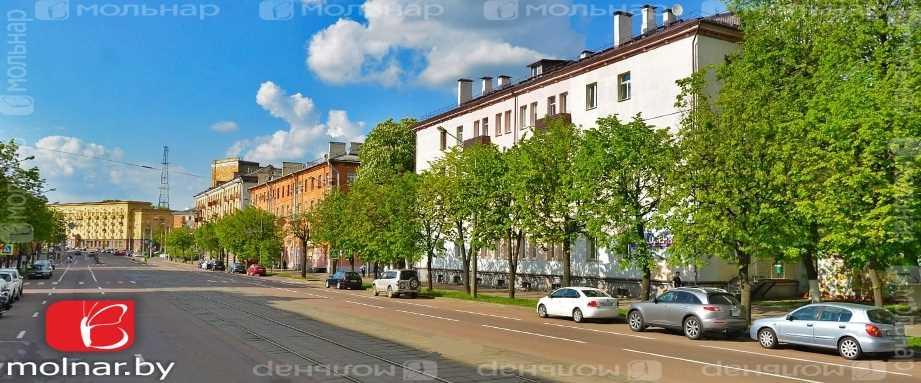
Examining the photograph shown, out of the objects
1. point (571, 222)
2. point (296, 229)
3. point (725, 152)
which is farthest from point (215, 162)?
point (725, 152)

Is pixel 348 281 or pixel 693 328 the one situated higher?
pixel 693 328

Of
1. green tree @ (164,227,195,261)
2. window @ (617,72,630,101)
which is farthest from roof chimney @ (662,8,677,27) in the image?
green tree @ (164,227,195,261)

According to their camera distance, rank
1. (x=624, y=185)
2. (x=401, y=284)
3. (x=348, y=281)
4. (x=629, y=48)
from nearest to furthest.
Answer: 1. (x=624, y=185)
2. (x=629, y=48)
3. (x=401, y=284)
4. (x=348, y=281)

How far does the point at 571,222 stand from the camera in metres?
31.5

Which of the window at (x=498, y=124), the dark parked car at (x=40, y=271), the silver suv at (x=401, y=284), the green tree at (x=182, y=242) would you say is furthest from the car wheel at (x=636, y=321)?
the green tree at (x=182, y=242)

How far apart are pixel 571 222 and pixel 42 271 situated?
5017 cm

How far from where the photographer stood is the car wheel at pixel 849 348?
1653cm

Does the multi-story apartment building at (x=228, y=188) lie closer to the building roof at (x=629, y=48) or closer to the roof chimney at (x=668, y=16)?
the building roof at (x=629, y=48)

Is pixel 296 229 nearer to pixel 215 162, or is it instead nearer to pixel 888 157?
pixel 888 157

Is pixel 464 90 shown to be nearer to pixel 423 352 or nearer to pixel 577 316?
pixel 577 316

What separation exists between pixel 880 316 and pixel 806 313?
177 centimetres

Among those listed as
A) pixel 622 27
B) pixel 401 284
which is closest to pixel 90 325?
pixel 401 284

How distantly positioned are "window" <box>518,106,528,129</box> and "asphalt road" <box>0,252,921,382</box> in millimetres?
21101

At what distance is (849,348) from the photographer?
16.7 m
